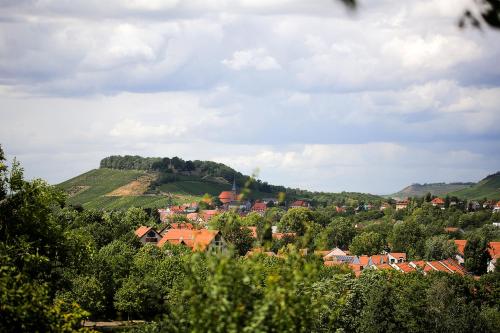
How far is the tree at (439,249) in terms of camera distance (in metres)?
122

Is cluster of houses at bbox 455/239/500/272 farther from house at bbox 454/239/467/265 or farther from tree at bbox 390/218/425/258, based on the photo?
tree at bbox 390/218/425/258

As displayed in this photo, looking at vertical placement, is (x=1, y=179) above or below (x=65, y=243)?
above

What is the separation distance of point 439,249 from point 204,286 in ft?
378

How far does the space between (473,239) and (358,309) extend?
67116 mm

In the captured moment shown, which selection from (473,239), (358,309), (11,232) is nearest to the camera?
(11,232)

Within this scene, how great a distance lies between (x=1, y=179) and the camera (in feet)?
98.5

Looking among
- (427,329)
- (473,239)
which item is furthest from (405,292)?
(473,239)

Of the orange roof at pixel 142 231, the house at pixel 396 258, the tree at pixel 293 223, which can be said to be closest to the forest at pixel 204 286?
the orange roof at pixel 142 231

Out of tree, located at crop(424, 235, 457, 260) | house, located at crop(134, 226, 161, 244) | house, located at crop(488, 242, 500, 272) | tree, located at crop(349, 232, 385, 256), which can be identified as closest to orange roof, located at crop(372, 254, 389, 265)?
tree, located at crop(424, 235, 457, 260)

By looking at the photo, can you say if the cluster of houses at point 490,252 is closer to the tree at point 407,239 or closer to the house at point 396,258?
the tree at point 407,239

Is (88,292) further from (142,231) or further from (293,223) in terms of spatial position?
(293,223)

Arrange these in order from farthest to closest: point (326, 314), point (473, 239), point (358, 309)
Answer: point (473, 239) < point (358, 309) < point (326, 314)

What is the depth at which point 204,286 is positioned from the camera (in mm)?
14109

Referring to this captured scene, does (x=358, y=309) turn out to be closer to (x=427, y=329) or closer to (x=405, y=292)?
(x=427, y=329)
